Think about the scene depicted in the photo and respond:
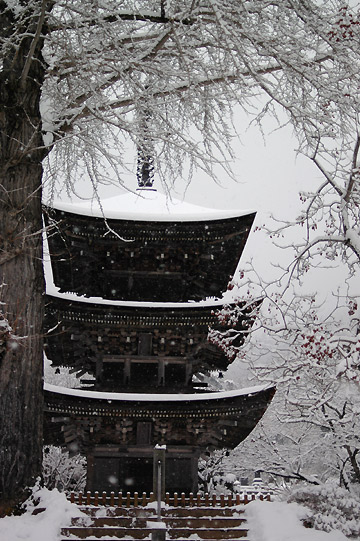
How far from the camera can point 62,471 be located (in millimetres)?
23406

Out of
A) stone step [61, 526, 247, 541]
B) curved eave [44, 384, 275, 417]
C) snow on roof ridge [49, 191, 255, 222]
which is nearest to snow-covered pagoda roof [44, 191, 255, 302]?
snow on roof ridge [49, 191, 255, 222]

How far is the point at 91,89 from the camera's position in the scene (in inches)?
223

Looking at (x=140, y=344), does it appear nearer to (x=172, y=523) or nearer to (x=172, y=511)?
(x=172, y=511)

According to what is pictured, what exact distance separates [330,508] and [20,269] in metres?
5.01

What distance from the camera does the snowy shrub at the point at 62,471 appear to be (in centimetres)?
2263

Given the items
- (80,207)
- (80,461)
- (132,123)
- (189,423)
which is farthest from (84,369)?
(80,461)

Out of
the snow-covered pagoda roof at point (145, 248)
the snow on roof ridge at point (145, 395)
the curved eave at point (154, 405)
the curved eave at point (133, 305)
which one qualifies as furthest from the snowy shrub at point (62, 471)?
the curved eave at point (133, 305)

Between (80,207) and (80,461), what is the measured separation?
17494 millimetres

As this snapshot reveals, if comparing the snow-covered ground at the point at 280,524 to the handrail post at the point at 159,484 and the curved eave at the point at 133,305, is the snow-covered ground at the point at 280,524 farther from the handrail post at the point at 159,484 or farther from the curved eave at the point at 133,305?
the curved eave at the point at 133,305

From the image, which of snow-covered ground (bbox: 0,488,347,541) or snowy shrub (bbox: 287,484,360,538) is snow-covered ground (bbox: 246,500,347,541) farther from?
snowy shrub (bbox: 287,484,360,538)

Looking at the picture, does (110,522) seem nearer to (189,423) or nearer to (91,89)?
(189,423)

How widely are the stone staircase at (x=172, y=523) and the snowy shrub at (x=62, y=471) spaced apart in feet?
50.1

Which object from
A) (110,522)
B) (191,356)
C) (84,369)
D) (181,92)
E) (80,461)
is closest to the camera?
(181,92)

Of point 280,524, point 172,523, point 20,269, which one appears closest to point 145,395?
point 172,523
